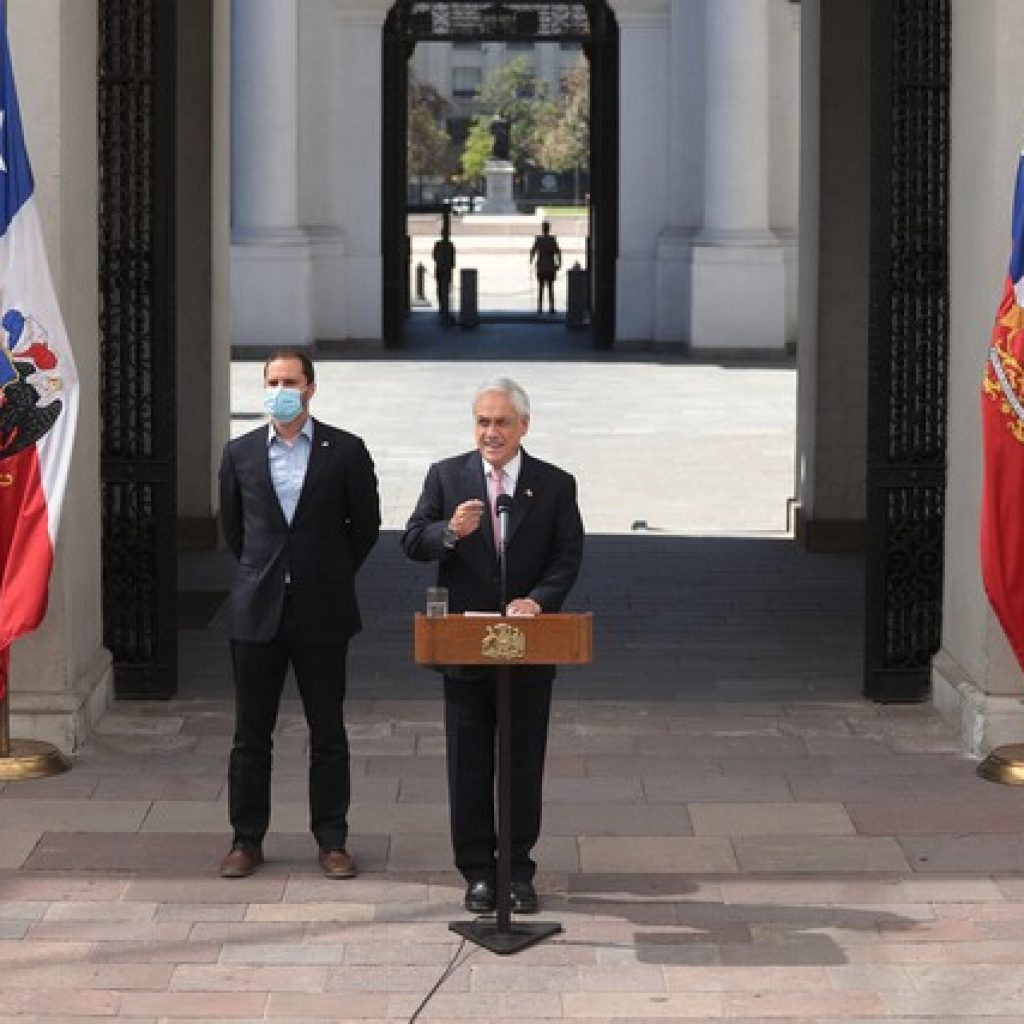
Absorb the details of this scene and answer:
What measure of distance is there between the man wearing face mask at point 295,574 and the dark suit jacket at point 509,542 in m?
0.49

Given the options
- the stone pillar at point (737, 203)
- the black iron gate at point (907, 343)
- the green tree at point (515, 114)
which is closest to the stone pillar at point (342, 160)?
the stone pillar at point (737, 203)

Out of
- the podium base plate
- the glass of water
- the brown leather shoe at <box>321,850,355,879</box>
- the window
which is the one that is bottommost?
the podium base plate

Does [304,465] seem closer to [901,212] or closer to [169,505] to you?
[169,505]

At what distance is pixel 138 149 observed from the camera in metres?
12.7

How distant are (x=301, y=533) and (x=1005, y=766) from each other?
10.5 ft

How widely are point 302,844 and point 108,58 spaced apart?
413 cm

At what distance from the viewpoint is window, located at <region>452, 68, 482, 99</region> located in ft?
398

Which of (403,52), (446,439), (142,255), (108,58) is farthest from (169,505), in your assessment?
(403,52)

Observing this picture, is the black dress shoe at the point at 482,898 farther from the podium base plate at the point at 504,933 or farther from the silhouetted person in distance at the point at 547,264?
the silhouetted person in distance at the point at 547,264

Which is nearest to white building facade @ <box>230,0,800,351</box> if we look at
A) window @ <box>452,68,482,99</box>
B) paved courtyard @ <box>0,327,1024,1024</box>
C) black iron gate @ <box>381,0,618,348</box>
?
black iron gate @ <box>381,0,618,348</box>

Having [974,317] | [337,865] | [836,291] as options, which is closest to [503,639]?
[337,865]

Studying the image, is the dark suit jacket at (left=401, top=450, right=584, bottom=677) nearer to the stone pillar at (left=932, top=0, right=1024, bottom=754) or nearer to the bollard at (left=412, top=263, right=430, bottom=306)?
the stone pillar at (left=932, top=0, right=1024, bottom=754)

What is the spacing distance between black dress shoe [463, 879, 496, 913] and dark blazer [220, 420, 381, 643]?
956mm

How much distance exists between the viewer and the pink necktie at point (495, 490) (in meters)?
9.05
